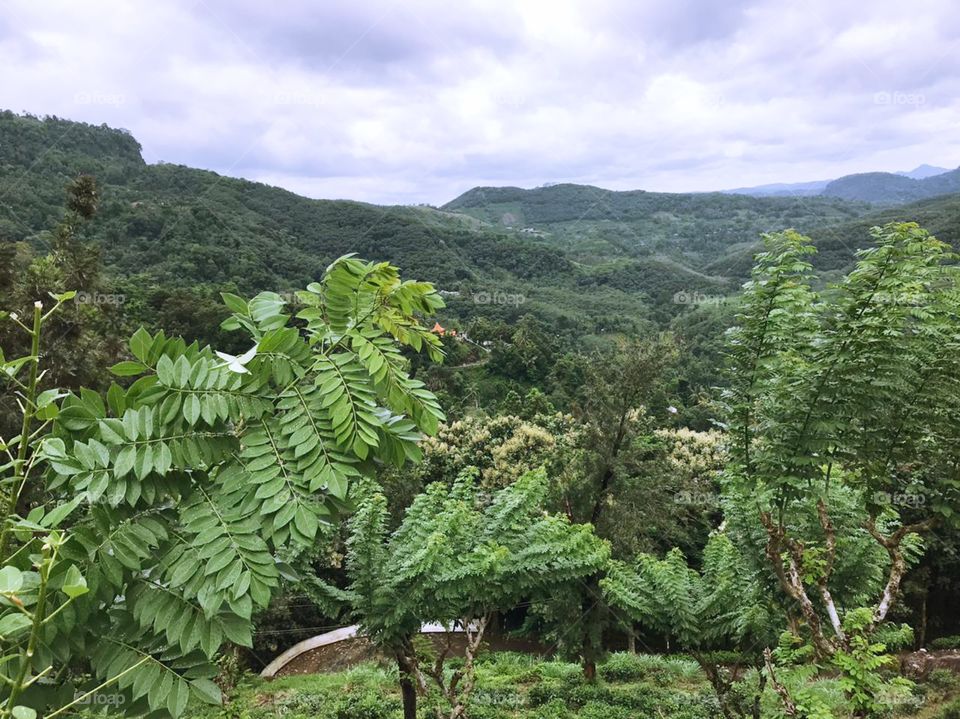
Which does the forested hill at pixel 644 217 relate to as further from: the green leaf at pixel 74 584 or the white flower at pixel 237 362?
the green leaf at pixel 74 584

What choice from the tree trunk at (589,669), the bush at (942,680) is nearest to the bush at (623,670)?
the tree trunk at (589,669)

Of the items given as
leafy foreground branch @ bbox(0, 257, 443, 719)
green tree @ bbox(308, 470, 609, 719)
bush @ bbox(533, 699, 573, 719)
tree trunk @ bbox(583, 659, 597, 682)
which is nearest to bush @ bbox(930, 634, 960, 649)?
tree trunk @ bbox(583, 659, 597, 682)

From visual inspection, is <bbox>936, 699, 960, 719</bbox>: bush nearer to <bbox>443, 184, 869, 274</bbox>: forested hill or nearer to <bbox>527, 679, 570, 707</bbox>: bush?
<bbox>527, 679, 570, 707</bbox>: bush

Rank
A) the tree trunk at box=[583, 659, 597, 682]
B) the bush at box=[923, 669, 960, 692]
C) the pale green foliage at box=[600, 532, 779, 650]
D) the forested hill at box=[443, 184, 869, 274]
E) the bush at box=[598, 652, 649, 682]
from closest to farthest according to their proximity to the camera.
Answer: the pale green foliage at box=[600, 532, 779, 650] → the bush at box=[923, 669, 960, 692] → the tree trunk at box=[583, 659, 597, 682] → the bush at box=[598, 652, 649, 682] → the forested hill at box=[443, 184, 869, 274]

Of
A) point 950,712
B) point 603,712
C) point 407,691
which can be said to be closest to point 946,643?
point 950,712

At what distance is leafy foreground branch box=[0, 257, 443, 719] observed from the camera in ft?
3.90

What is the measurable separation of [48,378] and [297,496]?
32.9 ft

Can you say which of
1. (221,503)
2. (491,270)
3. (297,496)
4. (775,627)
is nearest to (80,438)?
(221,503)

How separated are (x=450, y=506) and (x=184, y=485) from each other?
5.08 m

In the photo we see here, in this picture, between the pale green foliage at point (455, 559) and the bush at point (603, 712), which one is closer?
the pale green foliage at point (455, 559)

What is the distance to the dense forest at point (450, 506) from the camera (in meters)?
1.24

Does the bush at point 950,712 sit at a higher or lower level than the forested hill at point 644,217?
lower

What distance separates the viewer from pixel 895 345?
312cm

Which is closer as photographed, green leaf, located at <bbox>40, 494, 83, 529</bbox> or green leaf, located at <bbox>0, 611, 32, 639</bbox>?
green leaf, located at <bbox>0, 611, 32, 639</bbox>
